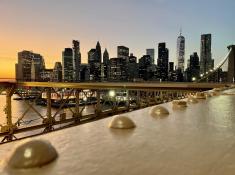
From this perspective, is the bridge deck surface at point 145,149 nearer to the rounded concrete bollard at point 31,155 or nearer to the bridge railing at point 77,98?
the rounded concrete bollard at point 31,155

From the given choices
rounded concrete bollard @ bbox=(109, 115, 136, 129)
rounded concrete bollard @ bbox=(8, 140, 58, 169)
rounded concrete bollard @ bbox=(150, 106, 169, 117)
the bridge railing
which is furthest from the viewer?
the bridge railing

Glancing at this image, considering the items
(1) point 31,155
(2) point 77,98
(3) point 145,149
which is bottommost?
(2) point 77,98

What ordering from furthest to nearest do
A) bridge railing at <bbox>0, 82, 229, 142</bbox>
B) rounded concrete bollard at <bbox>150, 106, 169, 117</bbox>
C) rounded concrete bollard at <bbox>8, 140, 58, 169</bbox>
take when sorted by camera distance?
bridge railing at <bbox>0, 82, 229, 142</bbox>, rounded concrete bollard at <bbox>150, 106, 169, 117</bbox>, rounded concrete bollard at <bbox>8, 140, 58, 169</bbox>

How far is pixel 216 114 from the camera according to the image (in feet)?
19.2

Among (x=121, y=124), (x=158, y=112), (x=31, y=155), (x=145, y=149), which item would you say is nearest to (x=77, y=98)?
(x=158, y=112)

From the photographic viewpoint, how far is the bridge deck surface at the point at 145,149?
2.24m

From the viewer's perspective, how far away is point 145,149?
2908mm

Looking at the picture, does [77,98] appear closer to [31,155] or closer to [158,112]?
[158,112]

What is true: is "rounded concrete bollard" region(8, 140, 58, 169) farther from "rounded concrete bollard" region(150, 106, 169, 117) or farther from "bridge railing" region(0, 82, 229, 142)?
"bridge railing" region(0, 82, 229, 142)

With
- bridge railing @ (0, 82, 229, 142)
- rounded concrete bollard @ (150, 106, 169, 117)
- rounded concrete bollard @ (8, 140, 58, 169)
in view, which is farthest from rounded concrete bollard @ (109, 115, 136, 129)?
bridge railing @ (0, 82, 229, 142)

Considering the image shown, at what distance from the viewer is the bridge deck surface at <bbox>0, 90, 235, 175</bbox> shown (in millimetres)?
2238

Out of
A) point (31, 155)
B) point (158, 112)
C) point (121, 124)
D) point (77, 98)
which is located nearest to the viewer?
point (31, 155)

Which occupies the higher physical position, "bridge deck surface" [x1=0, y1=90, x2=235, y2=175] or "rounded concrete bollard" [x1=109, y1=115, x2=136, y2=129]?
"rounded concrete bollard" [x1=109, y1=115, x2=136, y2=129]

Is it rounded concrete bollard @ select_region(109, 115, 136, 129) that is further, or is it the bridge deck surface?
rounded concrete bollard @ select_region(109, 115, 136, 129)
